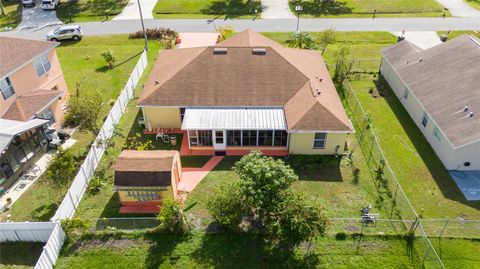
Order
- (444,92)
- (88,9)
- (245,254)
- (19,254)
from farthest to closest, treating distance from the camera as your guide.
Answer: (88,9) → (444,92) → (19,254) → (245,254)

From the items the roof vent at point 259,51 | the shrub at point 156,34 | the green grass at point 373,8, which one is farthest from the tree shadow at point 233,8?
the roof vent at point 259,51

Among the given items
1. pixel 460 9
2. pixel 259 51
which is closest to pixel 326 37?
pixel 259 51

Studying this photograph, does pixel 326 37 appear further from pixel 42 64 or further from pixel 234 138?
pixel 42 64

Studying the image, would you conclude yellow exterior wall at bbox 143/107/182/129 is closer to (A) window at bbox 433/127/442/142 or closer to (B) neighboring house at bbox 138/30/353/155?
(B) neighboring house at bbox 138/30/353/155

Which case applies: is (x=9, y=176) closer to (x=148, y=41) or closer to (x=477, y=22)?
(x=148, y=41)

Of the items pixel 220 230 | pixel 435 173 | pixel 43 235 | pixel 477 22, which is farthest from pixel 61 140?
pixel 477 22

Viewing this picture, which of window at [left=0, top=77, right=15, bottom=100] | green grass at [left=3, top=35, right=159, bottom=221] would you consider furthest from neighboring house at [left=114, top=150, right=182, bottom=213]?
window at [left=0, top=77, right=15, bottom=100]
